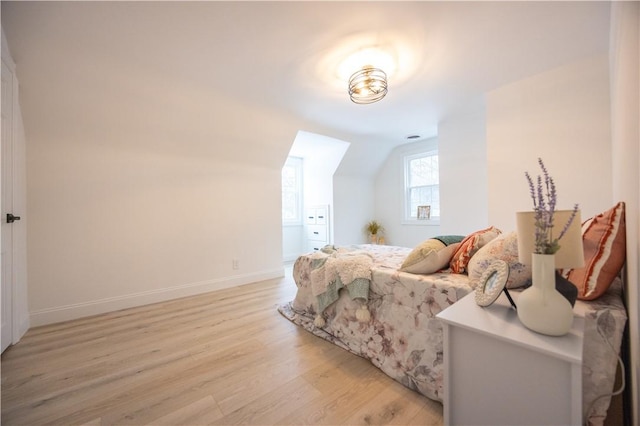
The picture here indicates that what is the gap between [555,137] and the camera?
100 inches

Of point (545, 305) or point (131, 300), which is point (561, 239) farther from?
point (131, 300)

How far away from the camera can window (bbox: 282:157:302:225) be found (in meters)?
5.56

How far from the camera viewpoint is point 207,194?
3457 millimetres

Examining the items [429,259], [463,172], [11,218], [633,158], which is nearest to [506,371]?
[429,259]

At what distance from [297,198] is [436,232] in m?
2.82

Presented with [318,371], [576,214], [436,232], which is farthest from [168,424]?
[436,232]

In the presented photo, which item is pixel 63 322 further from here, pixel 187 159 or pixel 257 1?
pixel 257 1

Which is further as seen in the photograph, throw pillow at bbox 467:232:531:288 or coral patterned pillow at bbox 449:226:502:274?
coral patterned pillow at bbox 449:226:502:274

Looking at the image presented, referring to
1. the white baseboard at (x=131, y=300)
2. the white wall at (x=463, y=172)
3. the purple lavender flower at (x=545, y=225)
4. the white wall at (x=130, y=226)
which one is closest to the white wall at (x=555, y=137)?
the white wall at (x=463, y=172)

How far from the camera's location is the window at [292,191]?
5559 mm

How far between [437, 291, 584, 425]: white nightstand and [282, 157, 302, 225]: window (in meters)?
4.67

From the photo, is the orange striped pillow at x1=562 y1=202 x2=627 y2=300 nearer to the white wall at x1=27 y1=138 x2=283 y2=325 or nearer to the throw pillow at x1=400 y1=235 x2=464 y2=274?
the throw pillow at x1=400 y1=235 x2=464 y2=274

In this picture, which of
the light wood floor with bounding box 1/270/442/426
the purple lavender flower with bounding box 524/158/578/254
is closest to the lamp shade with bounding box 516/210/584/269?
the purple lavender flower with bounding box 524/158/578/254

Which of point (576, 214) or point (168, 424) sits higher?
point (576, 214)
